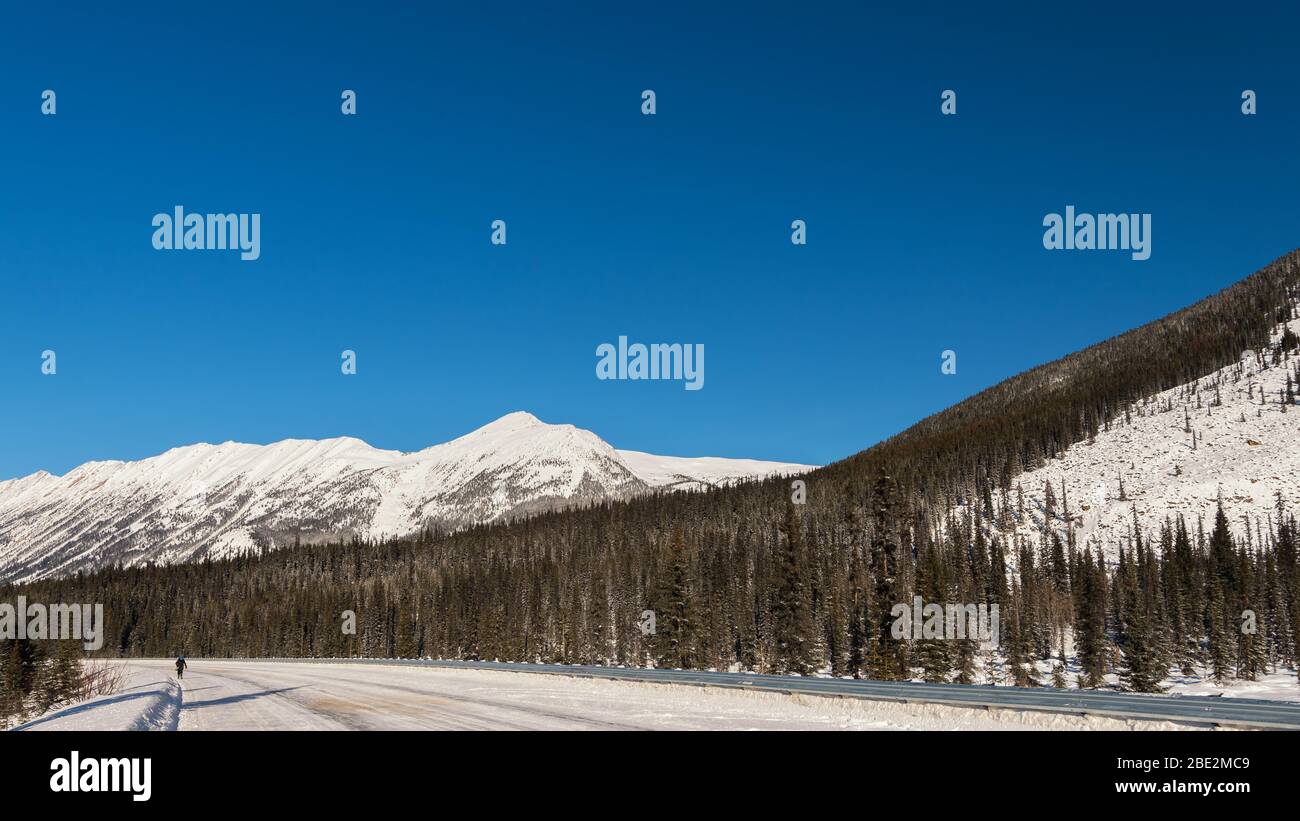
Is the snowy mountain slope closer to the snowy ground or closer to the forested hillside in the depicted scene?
the forested hillside

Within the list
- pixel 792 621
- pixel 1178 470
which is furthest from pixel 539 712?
pixel 1178 470

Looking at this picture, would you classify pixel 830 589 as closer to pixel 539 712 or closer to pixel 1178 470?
pixel 539 712

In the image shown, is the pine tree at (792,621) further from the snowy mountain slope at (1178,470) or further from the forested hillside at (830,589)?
the snowy mountain slope at (1178,470)

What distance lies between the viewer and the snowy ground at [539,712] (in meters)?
22.8

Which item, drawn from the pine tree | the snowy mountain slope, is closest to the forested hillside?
the pine tree

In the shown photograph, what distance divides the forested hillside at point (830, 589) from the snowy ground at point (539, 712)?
96.4ft

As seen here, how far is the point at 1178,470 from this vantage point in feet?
526

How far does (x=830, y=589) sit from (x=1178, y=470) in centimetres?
9877

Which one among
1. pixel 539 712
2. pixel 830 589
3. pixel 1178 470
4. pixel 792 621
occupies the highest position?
pixel 1178 470

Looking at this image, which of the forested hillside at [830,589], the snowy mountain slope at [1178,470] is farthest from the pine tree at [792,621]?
the snowy mountain slope at [1178,470]

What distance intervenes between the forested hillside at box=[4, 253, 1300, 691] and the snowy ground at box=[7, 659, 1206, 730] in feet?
96.4
